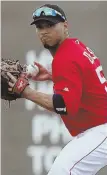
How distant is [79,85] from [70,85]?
0.20 ft

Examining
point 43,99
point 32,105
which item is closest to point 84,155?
point 43,99

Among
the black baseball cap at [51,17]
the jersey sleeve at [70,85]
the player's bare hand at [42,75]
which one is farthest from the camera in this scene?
the player's bare hand at [42,75]

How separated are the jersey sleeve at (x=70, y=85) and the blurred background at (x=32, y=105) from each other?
2.65 m

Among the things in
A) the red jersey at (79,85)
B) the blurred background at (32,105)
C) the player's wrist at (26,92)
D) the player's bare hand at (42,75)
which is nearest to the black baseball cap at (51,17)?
the red jersey at (79,85)

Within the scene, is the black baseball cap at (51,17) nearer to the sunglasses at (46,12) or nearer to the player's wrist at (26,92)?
the sunglasses at (46,12)

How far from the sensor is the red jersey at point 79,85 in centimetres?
379

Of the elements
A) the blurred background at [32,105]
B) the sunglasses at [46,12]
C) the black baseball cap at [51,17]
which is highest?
the sunglasses at [46,12]

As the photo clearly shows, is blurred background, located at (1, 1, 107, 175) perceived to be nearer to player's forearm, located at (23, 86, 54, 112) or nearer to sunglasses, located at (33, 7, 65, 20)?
sunglasses, located at (33, 7, 65, 20)

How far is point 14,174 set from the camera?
6.59m

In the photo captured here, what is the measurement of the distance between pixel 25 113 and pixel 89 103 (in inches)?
104

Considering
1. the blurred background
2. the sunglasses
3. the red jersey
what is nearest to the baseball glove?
the red jersey

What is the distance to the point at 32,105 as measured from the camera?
6.61 meters

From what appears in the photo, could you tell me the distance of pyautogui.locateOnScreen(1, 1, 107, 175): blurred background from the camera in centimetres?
655

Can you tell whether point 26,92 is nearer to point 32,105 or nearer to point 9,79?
point 9,79
